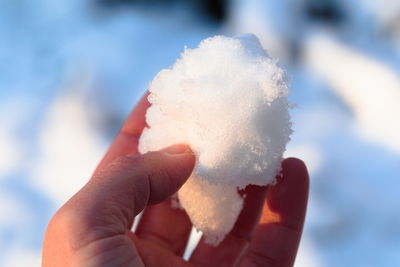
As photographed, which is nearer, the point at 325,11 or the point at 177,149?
the point at 177,149

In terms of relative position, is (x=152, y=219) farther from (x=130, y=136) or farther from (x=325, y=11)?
(x=325, y=11)

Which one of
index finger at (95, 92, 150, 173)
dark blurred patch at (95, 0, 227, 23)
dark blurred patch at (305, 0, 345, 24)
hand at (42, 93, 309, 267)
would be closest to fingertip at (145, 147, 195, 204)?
hand at (42, 93, 309, 267)

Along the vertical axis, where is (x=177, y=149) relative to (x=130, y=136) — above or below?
below

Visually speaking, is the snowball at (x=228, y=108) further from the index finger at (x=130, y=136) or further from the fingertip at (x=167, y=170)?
the index finger at (x=130, y=136)

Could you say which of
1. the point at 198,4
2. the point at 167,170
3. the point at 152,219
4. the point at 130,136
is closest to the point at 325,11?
the point at 198,4

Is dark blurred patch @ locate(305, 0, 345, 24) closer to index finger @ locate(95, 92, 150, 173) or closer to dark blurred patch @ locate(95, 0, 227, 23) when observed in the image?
dark blurred patch @ locate(95, 0, 227, 23)

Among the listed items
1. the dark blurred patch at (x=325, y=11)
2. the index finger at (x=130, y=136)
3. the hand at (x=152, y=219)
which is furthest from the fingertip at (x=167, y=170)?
the dark blurred patch at (x=325, y=11)

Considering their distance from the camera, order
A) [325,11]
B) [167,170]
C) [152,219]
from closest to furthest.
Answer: [167,170]
[152,219]
[325,11]
